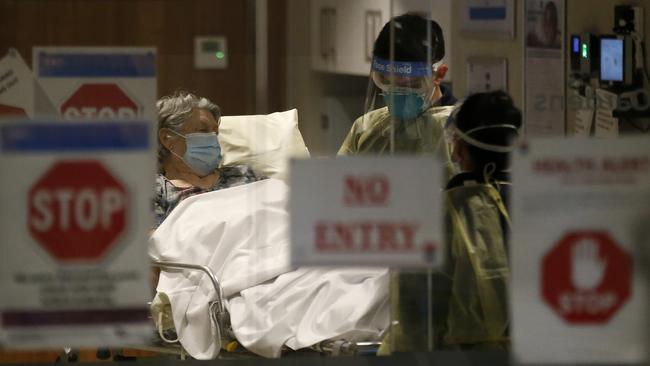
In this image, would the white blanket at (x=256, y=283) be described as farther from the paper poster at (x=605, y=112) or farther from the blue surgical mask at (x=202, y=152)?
the paper poster at (x=605, y=112)

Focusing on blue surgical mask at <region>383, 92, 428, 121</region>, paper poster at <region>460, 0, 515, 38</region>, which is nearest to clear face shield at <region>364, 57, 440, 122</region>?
blue surgical mask at <region>383, 92, 428, 121</region>

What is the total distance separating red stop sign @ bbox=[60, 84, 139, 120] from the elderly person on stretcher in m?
0.07

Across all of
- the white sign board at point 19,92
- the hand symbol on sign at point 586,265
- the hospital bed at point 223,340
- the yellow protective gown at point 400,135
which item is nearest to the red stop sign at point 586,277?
the hand symbol on sign at point 586,265

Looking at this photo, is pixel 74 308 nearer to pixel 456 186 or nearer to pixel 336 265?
pixel 336 265

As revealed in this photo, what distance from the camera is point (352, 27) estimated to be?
6.73ft

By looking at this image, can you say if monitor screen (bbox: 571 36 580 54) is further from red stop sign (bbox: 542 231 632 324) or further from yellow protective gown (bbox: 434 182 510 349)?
red stop sign (bbox: 542 231 632 324)

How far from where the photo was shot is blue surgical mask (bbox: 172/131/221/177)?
86.0 inches

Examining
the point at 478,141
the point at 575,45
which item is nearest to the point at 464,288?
the point at 478,141

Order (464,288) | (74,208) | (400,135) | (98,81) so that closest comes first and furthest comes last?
(74,208), (98,81), (400,135), (464,288)

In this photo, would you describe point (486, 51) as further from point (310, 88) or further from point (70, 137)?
point (70, 137)

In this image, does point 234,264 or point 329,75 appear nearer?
point 329,75

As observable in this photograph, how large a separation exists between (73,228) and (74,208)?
0.03 m

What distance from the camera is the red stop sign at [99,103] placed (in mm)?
1870

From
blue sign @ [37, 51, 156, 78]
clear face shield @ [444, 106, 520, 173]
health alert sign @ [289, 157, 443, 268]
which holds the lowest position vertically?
health alert sign @ [289, 157, 443, 268]
